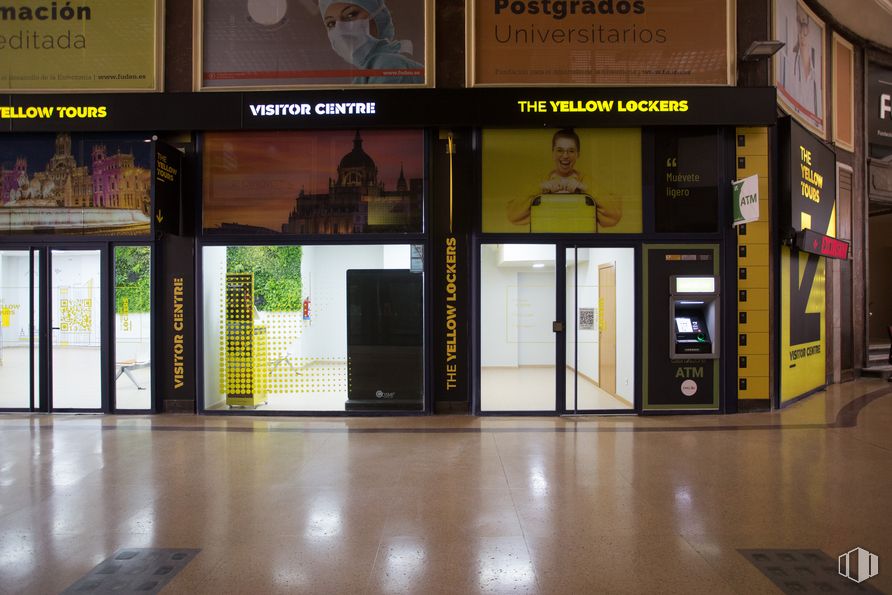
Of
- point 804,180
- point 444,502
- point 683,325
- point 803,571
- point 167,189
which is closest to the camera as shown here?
point 803,571

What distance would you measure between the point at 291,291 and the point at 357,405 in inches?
71.1

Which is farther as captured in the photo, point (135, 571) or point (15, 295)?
point (15, 295)

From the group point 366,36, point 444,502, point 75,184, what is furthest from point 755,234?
point 75,184

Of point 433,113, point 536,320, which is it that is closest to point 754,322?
point 536,320

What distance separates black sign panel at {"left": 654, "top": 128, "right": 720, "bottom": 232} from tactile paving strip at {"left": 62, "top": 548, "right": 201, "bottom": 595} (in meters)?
6.54

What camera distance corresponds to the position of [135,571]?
3164mm

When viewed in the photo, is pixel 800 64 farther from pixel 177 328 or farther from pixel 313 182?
pixel 177 328

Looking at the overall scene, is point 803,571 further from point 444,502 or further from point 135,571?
point 135,571

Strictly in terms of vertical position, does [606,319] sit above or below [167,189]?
below

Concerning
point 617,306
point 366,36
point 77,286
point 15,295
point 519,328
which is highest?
point 366,36

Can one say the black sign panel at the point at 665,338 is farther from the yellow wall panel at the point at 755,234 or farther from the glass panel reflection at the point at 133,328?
the glass panel reflection at the point at 133,328

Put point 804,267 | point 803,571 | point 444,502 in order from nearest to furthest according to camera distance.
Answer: point 803,571 → point 444,502 → point 804,267

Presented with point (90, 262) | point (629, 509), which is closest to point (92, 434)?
point (90, 262)

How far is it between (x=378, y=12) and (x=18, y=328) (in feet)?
21.7
